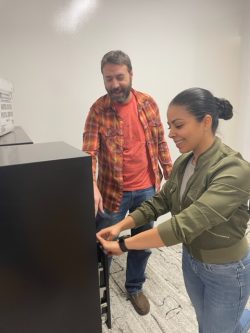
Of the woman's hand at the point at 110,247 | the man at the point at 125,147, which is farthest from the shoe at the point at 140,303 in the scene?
the woman's hand at the point at 110,247

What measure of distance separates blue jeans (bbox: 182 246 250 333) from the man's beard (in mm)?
961

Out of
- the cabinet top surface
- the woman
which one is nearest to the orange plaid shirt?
the woman

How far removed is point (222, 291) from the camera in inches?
38.9

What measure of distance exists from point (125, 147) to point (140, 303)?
3.40 ft

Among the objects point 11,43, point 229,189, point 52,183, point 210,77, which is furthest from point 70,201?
point 210,77

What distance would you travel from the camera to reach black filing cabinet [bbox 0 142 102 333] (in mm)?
520

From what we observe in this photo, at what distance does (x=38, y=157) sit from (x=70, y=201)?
0.12m

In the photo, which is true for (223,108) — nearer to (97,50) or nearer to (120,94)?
(120,94)

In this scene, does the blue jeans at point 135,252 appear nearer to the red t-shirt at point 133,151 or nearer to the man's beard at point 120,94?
the red t-shirt at point 133,151

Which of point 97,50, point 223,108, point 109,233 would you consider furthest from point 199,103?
point 97,50

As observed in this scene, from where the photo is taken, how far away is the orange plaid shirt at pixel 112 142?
159 centimetres

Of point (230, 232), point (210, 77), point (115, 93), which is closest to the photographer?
point (230, 232)

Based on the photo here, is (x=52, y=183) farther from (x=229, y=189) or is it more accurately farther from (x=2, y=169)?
(x=229, y=189)

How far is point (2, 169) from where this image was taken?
1.60 feet
